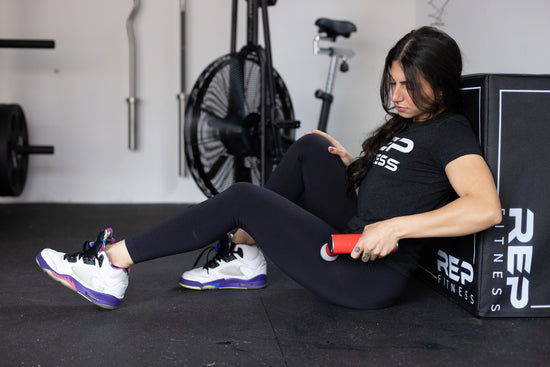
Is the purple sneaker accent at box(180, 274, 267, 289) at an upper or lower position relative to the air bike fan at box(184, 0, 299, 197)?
lower

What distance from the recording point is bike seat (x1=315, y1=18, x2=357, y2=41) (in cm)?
329

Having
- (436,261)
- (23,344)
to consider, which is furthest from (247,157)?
(23,344)

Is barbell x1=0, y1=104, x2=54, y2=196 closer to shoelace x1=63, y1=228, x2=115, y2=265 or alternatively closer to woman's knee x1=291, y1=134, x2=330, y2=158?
shoelace x1=63, y1=228, x2=115, y2=265

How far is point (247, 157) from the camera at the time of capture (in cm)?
289

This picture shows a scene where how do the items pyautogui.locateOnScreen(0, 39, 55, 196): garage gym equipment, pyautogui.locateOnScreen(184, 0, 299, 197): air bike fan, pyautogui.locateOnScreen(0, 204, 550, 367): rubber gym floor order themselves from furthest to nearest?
pyautogui.locateOnScreen(0, 39, 55, 196): garage gym equipment < pyautogui.locateOnScreen(184, 0, 299, 197): air bike fan < pyautogui.locateOnScreen(0, 204, 550, 367): rubber gym floor

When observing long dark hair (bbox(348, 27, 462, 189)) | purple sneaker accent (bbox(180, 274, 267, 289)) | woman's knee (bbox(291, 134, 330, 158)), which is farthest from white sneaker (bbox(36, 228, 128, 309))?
long dark hair (bbox(348, 27, 462, 189))

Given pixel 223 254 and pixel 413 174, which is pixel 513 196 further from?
pixel 223 254

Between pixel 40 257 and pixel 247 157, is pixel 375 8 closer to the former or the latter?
pixel 247 157

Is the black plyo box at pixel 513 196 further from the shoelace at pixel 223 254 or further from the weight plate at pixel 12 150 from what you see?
the weight plate at pixel 12 150

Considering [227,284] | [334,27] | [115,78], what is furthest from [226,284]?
[115,78]

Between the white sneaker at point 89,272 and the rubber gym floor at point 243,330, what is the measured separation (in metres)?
0.07

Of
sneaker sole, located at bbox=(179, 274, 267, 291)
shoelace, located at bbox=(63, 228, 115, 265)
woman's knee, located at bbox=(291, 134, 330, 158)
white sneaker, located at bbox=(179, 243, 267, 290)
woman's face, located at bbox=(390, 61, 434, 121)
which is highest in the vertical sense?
woman's face, located at bbox=(390, 61, 434, 121)

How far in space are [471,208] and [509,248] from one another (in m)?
0.30

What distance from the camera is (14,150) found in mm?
3154
